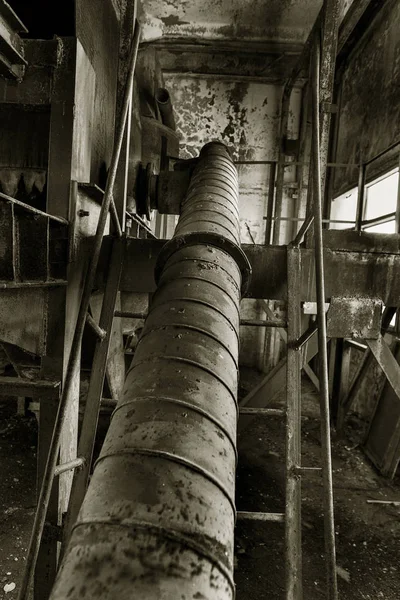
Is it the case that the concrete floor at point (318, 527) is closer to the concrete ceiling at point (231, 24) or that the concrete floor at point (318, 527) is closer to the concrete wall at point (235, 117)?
the concrete wall at point (235, 117)

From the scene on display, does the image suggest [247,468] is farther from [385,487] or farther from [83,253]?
[83,253]

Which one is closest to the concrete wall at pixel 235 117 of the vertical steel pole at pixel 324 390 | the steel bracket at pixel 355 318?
the steel bracket at pixel 355 318

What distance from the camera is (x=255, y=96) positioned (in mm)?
7738

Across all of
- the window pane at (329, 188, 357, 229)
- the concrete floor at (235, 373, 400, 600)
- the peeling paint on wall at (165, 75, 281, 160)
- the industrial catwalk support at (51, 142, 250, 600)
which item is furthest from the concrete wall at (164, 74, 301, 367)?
the industrial catwalk support at (51, 142, 250, 600)

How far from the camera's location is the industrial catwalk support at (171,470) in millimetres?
876

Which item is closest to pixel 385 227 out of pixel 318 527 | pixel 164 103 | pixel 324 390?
pixel 164 103

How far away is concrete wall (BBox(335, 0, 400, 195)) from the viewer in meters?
5.45

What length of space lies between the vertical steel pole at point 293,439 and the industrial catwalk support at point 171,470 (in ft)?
3.24

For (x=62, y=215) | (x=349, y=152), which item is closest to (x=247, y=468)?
(x=62, y=215)

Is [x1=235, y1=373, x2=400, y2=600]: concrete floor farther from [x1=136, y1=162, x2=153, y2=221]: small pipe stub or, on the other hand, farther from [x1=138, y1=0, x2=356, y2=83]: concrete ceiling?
[x1=138, y1=0, x2=356, y2=83]: concrete ceiling

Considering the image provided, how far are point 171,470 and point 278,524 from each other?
10.8 feet

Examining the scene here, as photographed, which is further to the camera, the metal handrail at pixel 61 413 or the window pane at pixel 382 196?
the window pane at pixel 382 196

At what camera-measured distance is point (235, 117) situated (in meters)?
7.78

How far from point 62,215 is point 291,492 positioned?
6.63 feet
